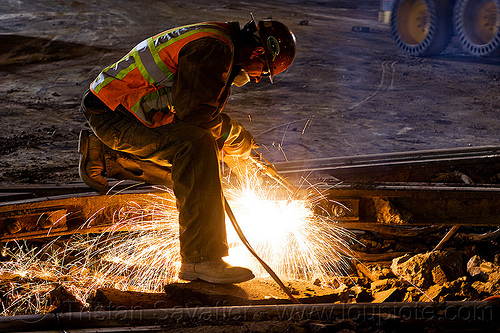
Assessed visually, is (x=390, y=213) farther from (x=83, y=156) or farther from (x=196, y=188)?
(x=83, y=156)

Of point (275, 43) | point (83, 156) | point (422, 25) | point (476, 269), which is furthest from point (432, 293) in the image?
point (422, 25)

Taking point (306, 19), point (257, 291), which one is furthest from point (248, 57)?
point (306, 19)

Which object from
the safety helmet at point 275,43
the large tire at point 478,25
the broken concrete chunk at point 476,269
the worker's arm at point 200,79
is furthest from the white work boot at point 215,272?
the large tire at point 478,25

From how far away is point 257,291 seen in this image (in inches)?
112

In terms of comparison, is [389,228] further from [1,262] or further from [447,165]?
[1,262]

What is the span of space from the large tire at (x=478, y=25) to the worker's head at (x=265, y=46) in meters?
9.42

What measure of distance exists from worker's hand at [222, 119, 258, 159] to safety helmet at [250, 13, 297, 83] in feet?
1.32

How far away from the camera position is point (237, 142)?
3330 mm

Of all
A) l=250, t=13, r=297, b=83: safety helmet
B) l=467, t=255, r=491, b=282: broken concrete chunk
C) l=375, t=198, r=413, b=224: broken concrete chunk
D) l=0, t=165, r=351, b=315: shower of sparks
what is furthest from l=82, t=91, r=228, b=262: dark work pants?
l=467, t=255, r=491, b=282: broken concrete chunk

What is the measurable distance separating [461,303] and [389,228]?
1275mm

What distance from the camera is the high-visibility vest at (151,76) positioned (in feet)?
9.41

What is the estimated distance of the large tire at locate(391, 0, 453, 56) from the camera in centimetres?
1166

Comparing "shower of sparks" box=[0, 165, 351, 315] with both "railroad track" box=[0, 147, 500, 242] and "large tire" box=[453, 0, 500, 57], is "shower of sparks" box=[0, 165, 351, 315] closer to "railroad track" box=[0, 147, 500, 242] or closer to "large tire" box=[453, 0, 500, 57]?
"railroad track" box=[0, 147, 500, 242]

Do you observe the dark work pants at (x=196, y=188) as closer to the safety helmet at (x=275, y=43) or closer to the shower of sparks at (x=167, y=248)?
the shower of sparks at (x=167, y=248)
